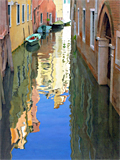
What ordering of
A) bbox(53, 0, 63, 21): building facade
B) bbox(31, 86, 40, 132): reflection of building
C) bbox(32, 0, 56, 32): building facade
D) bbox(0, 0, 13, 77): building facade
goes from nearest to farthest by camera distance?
1. bbox(31, 86, 40, 132): reflection of building
2. bbox(0, 0, 13, 77): building facade
3. bbox(32, 0, 56, 32): building facade
4. bbox(53, 0, 63, 21): building facade

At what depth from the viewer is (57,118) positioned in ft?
24.0

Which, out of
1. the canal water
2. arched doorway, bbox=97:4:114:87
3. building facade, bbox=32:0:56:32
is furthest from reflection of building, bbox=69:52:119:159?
building facade, bbox=32:0:56:32

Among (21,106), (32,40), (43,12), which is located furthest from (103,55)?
(43,12)

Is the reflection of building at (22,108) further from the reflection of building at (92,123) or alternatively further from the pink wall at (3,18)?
the pink wall at (3,18)

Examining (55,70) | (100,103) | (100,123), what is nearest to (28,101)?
(100,103)

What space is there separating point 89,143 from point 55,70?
834 centimetres

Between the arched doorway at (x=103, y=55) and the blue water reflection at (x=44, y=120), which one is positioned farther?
the arched doorway at (x=103, y=55)

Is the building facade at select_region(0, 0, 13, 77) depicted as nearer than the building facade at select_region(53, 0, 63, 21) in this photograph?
Yes

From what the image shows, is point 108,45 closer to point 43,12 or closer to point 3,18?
point 3,18

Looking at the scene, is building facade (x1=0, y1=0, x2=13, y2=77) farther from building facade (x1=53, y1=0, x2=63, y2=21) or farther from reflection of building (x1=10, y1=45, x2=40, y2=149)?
building facade (x1=53, y1=0, x2=63, y2=21)

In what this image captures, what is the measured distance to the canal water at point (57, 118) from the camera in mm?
5492

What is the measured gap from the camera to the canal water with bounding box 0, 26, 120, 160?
5.49 meters

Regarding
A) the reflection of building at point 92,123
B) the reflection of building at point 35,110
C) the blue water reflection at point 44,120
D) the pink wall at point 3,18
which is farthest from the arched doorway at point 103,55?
the pink wall at point 3,18

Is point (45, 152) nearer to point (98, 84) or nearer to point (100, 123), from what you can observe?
point (100, 123)
